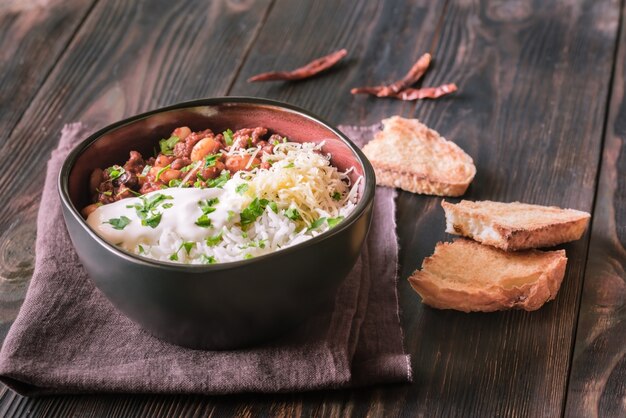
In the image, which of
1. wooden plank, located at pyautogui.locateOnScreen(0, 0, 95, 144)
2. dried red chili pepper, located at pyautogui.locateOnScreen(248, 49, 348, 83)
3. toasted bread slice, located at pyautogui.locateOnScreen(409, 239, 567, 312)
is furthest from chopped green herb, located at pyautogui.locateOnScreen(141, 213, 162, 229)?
dried red chili pepper, located at pyautogui.locateOnScreen(248, 49, 348, 83)

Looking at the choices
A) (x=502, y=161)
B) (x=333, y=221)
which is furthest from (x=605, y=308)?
(x=333, y=221)

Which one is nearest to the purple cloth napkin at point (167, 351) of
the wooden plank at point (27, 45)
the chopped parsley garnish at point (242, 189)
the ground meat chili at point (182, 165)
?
the ground meat chili at point (182, 165)

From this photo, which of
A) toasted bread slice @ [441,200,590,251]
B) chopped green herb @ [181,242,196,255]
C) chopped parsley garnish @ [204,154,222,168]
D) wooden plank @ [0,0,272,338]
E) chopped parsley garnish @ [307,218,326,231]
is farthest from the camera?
wooden plank @ [0,0,272,338]

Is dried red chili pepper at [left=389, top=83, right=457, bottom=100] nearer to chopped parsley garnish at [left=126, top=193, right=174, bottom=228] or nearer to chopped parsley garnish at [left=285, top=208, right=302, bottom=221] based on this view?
chopped parsley garnish at [left=285, top=208, right=302, bottom=221]

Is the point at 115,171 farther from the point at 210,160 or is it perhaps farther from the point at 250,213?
the point at 250,213

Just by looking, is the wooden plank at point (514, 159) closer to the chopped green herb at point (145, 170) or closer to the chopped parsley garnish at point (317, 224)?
the chopped parsley garnish at point (317, 224)

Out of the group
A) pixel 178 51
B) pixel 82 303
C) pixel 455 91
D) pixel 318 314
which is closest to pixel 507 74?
pixel 455 91
